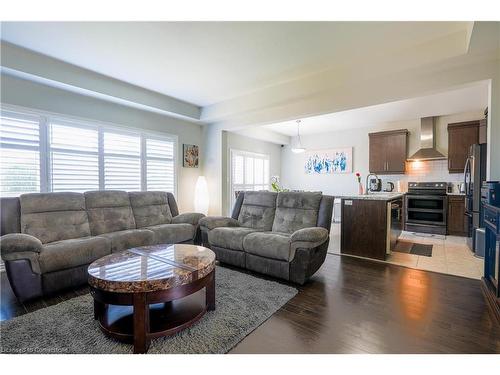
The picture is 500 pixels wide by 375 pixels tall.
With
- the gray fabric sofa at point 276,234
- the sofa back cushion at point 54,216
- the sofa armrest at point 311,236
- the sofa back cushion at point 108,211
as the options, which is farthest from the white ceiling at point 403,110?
the sofa back cushion at point 54,216

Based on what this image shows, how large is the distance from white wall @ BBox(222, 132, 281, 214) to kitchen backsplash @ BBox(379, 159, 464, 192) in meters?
3.35

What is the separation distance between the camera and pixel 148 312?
1.69 metres

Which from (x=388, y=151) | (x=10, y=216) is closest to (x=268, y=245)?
(x=10, y=216)

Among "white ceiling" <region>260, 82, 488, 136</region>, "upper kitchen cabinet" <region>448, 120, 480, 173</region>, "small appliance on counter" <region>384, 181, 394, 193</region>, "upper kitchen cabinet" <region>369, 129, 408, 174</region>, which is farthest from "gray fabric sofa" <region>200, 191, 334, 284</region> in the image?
"upper kitchen cabinet" <region>448, 120, 480, 173</region>

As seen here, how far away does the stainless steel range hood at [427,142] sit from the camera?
5492 mm

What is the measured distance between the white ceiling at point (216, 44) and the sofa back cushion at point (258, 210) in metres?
1.86

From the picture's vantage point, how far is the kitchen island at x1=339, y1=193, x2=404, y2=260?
11.8 feet

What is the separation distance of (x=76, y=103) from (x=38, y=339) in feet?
10.9

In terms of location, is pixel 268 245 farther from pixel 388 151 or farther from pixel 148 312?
pixel 388 151

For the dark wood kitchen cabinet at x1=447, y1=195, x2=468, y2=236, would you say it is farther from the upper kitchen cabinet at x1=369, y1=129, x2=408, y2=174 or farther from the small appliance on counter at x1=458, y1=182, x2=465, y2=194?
the upper kitchen cabinet at x1=369, y1=129, x2=408, y2=174

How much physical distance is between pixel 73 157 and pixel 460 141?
7382 mm

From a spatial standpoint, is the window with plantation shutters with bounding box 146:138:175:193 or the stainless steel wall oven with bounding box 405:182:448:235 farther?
the stainless steel wall oven with bounding box 405:182:448:235
